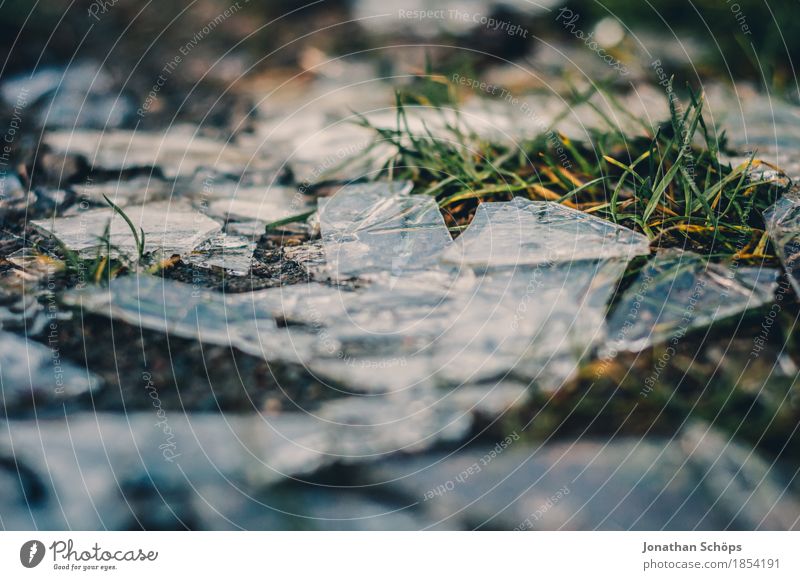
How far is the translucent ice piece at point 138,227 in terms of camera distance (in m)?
0.88

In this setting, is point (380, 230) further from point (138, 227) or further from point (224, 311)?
point (138, 227)

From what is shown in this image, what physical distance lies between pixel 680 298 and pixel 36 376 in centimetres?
73

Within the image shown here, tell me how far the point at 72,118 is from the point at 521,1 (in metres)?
0.76

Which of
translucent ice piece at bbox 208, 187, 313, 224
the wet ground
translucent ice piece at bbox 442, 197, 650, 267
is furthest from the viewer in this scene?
translucent ice piece at bbox 208, 187, 313, 224

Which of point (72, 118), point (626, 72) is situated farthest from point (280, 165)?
point (626, 72)

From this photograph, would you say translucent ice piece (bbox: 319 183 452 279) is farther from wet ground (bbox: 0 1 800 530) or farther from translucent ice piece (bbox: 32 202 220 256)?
translucent ice piece (bbox: 32 202 220 256)

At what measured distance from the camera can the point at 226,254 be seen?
889 mm

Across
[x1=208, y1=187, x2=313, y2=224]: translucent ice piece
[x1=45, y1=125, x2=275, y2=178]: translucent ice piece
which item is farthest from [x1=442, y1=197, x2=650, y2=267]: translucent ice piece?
[x1=45, y1=125, x2=275, y2=178]: translucent ice piece

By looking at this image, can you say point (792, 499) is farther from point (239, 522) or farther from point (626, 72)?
point (626, 72)

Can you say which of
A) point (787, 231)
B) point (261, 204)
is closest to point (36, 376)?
point (261, 204)

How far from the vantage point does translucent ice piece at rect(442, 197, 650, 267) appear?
0.82 metres

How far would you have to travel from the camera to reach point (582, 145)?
0.97 metres

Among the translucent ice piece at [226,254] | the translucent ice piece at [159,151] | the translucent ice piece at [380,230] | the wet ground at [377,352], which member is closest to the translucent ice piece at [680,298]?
the wet ground at [377,352]

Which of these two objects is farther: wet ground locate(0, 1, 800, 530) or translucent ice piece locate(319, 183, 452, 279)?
translucent ice piece locate(319, 183, 452, 279)
